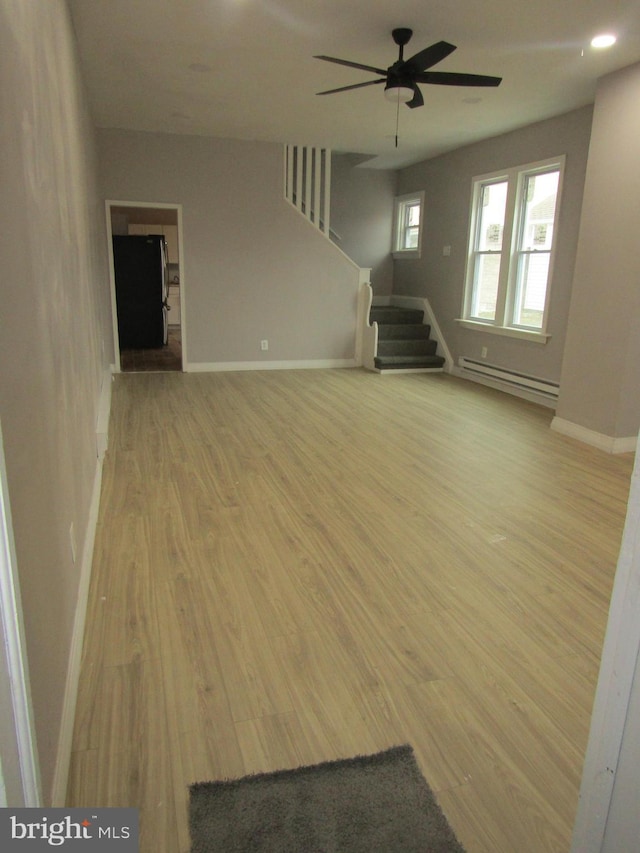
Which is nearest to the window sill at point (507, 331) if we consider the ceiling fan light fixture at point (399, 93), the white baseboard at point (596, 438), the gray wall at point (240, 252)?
the white baseboard at point (596, 438)

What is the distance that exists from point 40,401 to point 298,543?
5.30 feet

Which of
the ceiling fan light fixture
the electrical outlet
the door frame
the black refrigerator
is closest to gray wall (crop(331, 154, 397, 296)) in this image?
the black refrigerator

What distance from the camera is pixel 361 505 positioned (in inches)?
134

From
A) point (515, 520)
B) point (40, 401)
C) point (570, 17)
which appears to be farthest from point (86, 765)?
point (570, 17)

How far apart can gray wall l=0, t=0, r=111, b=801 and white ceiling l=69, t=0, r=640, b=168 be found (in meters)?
1.36

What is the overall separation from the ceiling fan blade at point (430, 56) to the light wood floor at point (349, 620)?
8.54 feet

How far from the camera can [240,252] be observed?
290 inches

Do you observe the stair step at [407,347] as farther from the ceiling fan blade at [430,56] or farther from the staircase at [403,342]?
the ceiling fan blade at [430,56]

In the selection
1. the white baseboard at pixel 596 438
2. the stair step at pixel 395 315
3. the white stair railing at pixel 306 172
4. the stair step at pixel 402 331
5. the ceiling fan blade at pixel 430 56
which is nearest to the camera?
the ceiling fan blade at pixel 430 56

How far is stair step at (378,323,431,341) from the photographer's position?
26.8ft

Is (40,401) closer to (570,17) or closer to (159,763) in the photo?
(159,763)

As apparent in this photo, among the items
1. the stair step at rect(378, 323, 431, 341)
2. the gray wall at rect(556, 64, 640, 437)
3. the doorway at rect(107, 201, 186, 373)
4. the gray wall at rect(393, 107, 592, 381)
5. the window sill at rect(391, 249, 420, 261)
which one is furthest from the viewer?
the window sill at rect(391, 249, 420, 261)

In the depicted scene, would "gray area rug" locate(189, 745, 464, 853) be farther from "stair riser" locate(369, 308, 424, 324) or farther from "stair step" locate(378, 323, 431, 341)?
"stair riser" locate(369, 308, 424, 324)

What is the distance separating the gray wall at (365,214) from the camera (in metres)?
9.16
